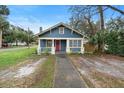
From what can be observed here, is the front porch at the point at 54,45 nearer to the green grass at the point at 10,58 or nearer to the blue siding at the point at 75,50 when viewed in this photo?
the blue siding at the point at 75,50

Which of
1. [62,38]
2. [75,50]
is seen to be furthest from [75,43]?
[62,38]

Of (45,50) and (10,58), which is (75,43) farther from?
(10,58)

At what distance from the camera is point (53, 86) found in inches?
277

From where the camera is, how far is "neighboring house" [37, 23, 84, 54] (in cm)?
2442

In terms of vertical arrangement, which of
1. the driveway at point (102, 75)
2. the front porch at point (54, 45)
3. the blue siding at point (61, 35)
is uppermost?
the blue siding at point (61, 35)

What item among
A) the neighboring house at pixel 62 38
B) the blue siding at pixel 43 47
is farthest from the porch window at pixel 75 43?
the blue siding at pixel 43 47

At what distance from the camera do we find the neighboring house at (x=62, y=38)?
24.4m

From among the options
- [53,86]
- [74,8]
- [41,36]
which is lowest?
[53,86]

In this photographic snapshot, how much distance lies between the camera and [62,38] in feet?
81.3
